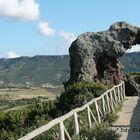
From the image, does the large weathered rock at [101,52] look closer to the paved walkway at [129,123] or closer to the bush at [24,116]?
the bush at [24,116]

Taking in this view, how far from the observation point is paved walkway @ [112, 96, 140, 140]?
16.0 m

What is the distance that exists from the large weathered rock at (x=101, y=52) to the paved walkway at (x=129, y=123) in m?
7.57

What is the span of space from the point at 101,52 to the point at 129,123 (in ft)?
54.5

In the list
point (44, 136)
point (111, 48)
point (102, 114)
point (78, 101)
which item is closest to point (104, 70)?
point (111, 48)

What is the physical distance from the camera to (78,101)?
26016 mm

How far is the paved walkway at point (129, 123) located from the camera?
52.5ft

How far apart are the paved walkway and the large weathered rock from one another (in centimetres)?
757

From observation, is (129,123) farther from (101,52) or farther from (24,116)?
(101,52)

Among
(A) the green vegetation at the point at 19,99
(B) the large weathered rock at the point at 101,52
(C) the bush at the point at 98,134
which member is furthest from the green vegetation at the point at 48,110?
(A) the green vegetation at the point at 19,99

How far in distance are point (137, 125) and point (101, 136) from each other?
17.3 feet

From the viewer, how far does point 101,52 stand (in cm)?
3575

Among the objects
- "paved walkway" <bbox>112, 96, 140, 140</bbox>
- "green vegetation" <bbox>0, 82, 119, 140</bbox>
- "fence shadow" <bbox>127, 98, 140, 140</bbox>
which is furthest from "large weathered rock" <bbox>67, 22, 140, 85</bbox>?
"fence shadow" <bbox>127, 98, 140, 140</bbox>

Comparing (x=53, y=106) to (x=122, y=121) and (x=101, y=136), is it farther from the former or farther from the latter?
(x=101, y=136)

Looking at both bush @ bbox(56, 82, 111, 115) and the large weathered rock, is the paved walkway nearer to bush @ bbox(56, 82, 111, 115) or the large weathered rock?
bush @ bbox(56, 82, 111, 115)
